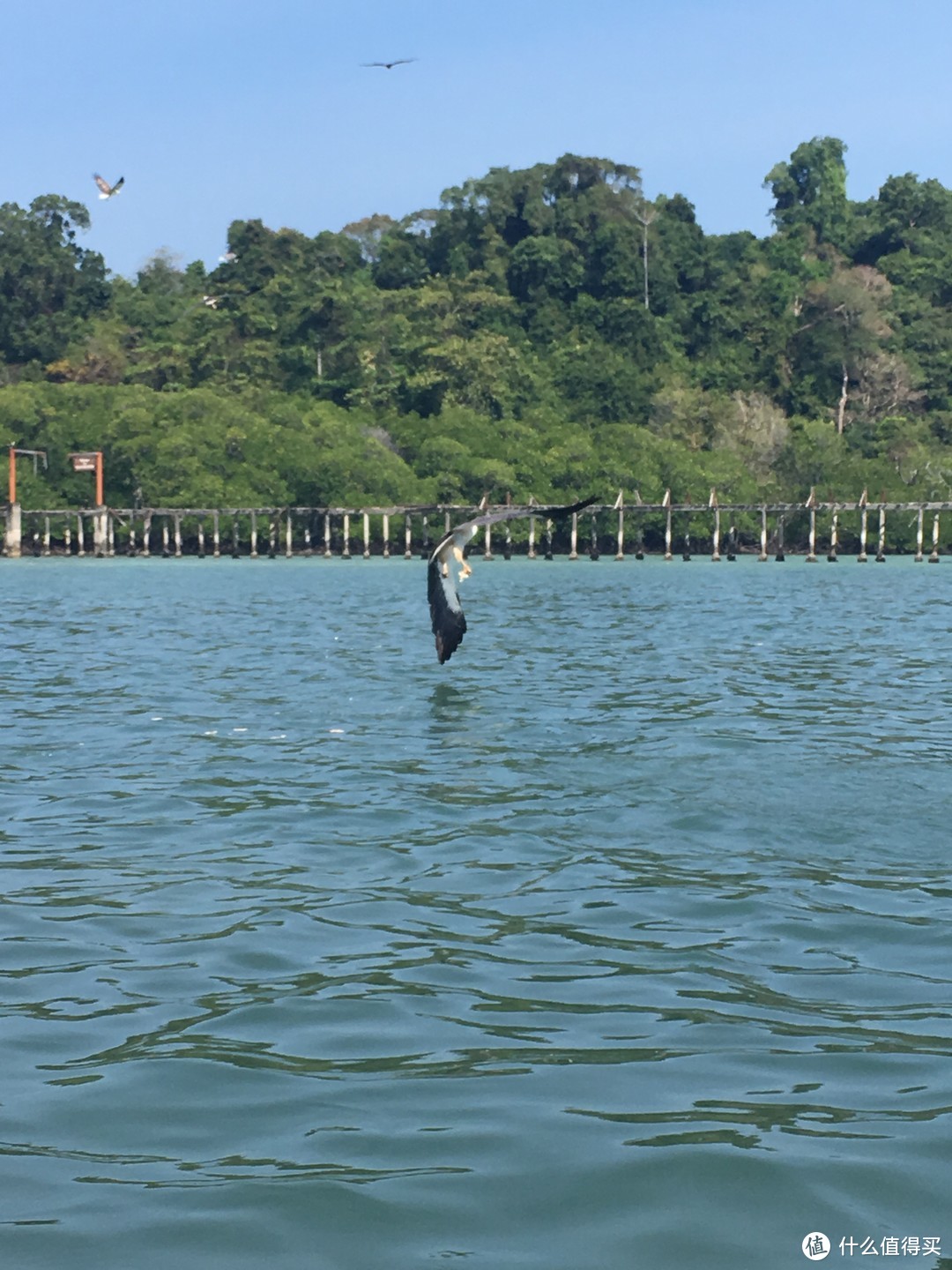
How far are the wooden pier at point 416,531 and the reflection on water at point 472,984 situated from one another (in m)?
84.5

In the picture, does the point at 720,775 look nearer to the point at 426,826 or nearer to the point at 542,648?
the point at 426,826

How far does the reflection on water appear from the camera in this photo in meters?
5.81

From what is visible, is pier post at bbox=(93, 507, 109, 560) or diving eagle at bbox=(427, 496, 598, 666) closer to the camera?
diving eagle at bbox=(427, 496, 598, 666)

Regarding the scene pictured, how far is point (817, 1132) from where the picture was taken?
20.8ft

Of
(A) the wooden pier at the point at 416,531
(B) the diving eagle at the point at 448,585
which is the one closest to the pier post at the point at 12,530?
(A) the wooden pier at the point at 416,531

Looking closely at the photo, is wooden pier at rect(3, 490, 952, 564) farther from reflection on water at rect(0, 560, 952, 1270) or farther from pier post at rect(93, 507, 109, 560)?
reflection on water at rect(0, 560, 952, 1270)

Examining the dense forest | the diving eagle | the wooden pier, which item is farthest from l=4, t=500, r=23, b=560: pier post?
the diving eagle

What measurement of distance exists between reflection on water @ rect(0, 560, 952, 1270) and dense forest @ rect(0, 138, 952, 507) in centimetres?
9355

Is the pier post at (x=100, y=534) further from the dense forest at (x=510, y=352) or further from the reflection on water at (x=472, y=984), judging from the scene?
the reflection on water at (x=472, y=984)

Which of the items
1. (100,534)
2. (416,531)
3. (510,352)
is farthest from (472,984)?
(510,352)

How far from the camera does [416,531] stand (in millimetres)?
112625

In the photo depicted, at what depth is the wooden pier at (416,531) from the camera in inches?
4094

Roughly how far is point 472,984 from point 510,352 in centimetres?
11826

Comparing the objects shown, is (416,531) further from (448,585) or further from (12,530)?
(448,585)
